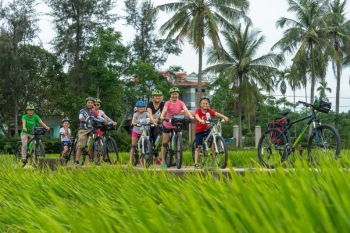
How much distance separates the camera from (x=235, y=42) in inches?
1882

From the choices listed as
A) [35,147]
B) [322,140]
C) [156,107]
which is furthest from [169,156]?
[35,147]

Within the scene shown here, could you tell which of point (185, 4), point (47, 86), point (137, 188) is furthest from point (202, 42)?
point (137, 188)

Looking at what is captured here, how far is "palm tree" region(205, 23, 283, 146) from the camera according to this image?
46.9m

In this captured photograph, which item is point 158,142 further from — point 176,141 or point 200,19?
point 200,19

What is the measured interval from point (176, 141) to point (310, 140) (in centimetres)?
218

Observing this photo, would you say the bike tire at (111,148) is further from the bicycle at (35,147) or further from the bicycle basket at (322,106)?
the bicycle basket at (322,106)

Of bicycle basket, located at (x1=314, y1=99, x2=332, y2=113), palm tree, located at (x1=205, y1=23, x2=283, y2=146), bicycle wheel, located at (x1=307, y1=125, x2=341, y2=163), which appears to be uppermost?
palm tree, located at (x1=205, y1=23, x2=283, y2=146)

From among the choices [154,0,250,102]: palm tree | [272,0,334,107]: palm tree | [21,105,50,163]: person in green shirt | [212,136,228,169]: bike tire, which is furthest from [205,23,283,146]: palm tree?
[212,136,228,169]: bike tire

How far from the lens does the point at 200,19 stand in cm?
3769

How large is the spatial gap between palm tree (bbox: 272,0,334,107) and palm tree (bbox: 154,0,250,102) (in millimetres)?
9107

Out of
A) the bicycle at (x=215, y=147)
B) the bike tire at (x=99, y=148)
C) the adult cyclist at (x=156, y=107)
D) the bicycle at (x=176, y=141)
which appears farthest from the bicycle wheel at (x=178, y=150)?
the bike tire at (x=99, y=148)

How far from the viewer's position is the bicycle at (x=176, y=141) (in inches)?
342

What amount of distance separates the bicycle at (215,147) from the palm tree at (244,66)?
38037mm

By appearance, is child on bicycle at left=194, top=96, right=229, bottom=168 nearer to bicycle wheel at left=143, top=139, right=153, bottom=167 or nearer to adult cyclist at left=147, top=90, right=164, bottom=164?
bicycle wheel at left=143, top=139, right=153, bottom=167
